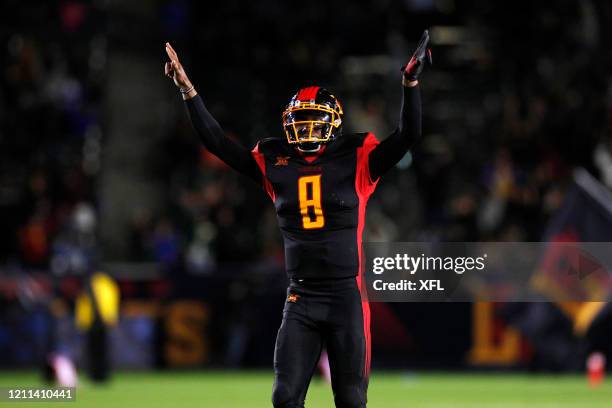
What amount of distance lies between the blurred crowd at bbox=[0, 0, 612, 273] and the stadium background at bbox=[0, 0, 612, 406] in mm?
36

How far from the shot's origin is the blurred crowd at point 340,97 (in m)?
18.2

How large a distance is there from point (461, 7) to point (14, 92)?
751cm

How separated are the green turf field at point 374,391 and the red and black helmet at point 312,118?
15.3 ft

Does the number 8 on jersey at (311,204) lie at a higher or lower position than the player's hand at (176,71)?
lower

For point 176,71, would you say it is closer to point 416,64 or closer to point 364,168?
point 364,168

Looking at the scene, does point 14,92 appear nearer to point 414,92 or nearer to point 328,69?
point 328,69

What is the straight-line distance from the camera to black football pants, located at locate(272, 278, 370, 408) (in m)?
7.25

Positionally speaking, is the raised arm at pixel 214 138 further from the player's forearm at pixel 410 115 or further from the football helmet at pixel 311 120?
the player's forearm at pixel 410 115

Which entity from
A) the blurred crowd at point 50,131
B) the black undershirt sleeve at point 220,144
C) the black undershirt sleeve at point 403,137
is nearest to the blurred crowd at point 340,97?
the blurred crowd at point 50,131

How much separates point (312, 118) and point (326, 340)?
128 cm

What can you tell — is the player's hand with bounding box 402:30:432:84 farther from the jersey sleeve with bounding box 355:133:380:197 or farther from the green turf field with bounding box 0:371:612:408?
the green turf field with bounding box 0:371:612:408

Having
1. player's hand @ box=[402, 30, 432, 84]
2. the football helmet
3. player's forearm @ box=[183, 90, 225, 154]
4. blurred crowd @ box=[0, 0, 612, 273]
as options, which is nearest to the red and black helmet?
the football helmet

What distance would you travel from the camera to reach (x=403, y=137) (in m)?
7.34

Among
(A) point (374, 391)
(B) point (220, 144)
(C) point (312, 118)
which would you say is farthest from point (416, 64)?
(A) point (374, 391)
